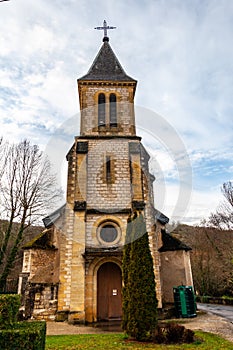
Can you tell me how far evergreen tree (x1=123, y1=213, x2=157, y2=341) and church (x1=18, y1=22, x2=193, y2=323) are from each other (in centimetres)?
427

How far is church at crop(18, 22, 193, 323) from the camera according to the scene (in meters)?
13.7

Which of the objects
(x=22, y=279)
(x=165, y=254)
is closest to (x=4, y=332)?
(x=22, y=279)

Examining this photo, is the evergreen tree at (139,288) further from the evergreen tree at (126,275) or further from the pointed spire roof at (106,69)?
the pointed spire roof at (106,69)

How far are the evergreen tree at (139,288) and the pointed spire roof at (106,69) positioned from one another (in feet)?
44.2

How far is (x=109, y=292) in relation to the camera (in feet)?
46.4

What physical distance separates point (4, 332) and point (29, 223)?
16339 millimetres

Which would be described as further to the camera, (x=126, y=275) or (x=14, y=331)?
(x=126, y=275)

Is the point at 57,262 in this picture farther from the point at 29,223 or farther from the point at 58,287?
the point at 29,223

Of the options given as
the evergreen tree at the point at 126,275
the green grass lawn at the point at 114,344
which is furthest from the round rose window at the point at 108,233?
the green grass lawn at the point at 114,344

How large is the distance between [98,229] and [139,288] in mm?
6292

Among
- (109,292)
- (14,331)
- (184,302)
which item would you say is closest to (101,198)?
(109,292)

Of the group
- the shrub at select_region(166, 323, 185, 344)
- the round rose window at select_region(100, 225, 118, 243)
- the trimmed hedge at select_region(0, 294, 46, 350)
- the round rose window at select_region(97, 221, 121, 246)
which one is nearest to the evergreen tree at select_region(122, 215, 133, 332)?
the shrub at select_region(166, 323, 185, 344)

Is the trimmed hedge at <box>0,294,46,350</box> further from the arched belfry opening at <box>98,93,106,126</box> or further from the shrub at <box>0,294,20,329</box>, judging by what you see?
the arched belfry opening at <box>98,93,106,126</box>

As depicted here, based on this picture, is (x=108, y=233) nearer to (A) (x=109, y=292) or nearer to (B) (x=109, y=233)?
(B) (x=109, y=233)
